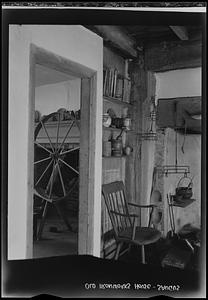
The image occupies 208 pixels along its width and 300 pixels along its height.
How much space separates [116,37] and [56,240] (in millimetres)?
811

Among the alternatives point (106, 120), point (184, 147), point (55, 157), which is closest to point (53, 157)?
point (55, 157)

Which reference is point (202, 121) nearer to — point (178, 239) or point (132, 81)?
point (132, 81)

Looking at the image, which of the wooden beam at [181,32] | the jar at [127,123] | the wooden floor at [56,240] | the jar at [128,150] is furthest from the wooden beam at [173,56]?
the wooden floor at [56,240]

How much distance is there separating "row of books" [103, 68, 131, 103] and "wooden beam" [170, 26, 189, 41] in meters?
0.26

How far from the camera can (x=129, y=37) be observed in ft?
3.87

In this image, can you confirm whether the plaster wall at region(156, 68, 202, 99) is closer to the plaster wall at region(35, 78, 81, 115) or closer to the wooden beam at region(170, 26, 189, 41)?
the wooden beam at region(170, 26, 189, 41)

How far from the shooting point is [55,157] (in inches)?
45.9

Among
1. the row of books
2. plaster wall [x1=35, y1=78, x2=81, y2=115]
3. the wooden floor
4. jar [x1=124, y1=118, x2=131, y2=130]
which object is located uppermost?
the row of books

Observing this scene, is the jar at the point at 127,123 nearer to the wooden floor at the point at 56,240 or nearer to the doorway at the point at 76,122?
the doorway at the point at 76,122

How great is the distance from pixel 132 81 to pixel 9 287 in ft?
3.03

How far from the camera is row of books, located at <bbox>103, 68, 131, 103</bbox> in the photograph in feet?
3.92

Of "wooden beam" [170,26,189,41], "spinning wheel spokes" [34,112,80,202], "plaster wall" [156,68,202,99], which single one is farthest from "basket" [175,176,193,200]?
"wooden beam" [170,26,189,41]

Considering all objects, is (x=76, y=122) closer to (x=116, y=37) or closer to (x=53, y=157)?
(x=53, y=157)

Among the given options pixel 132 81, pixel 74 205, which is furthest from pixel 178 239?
pixel 132 81
